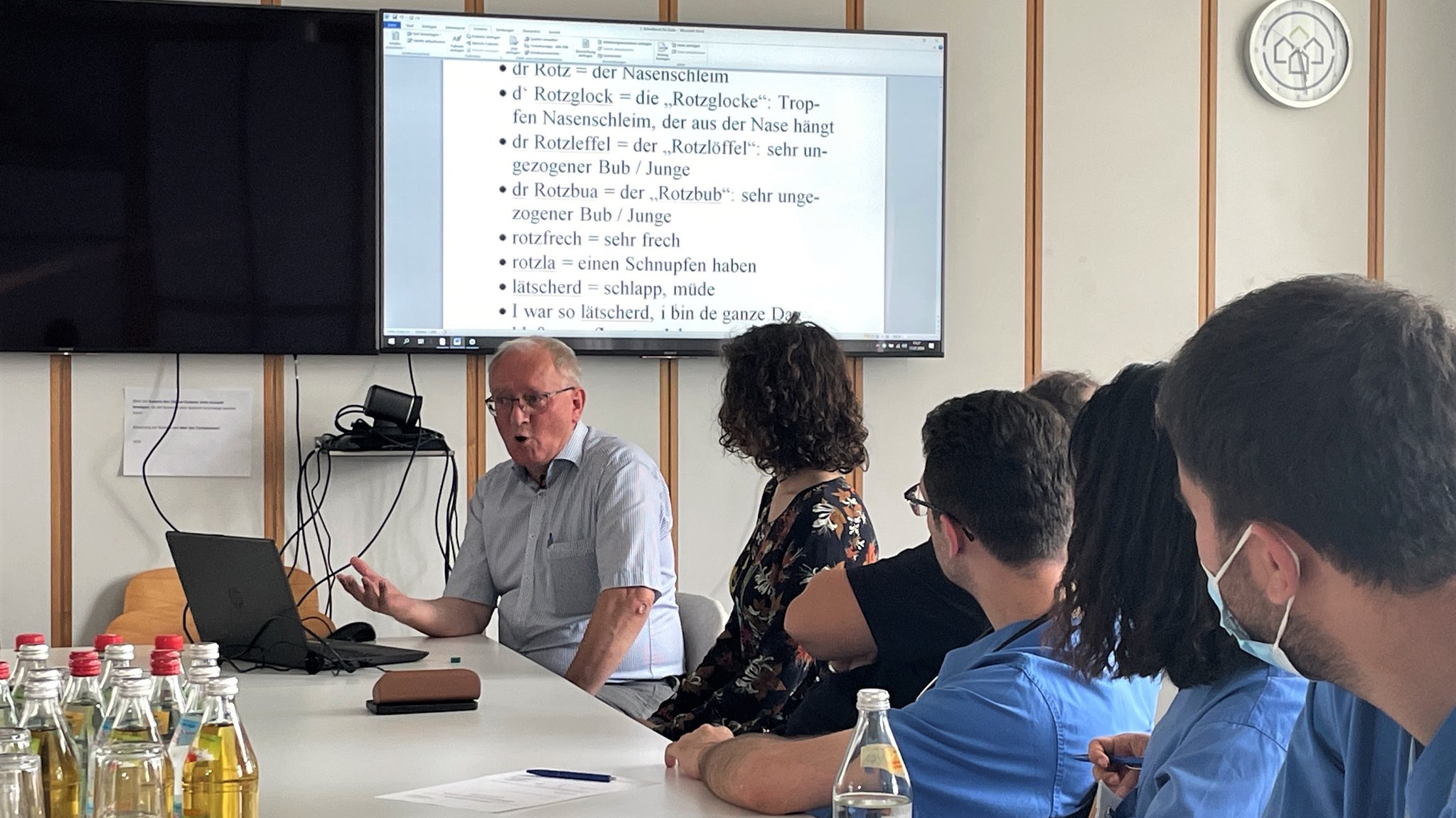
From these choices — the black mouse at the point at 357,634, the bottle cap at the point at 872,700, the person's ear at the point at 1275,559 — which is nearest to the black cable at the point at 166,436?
the black mouse at the point at 357,634

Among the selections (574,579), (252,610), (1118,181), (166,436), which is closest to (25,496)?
(166,436)

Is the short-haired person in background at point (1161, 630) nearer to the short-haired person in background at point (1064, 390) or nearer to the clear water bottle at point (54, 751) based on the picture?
the short-haired person in background at point (1064, 390)

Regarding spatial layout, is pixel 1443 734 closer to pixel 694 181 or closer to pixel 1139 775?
pixel 1139 775

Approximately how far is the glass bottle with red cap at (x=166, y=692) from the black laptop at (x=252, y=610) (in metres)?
1.15

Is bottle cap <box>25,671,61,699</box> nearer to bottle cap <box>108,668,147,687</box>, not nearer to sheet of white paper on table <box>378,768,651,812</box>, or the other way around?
bottle cap <box>108,668,147,687</box>

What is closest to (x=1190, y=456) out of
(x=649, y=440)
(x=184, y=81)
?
(x=649, y=440)

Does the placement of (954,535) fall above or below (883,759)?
above

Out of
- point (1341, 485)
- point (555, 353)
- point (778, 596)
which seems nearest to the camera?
point (1341, 485)

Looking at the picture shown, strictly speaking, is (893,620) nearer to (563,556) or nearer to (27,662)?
(27,662)

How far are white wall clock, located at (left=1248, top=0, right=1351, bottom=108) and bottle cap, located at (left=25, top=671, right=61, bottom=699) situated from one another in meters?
4.19

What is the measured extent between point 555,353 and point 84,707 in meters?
2.10

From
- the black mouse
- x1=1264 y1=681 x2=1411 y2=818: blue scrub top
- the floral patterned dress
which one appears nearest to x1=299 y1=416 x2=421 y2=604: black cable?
the black mouse

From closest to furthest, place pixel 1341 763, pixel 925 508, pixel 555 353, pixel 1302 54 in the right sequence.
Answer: pixel 1341 763
pixel 925 508
pixel 555 353
pixel 1302 54

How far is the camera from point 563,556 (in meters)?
3.41
